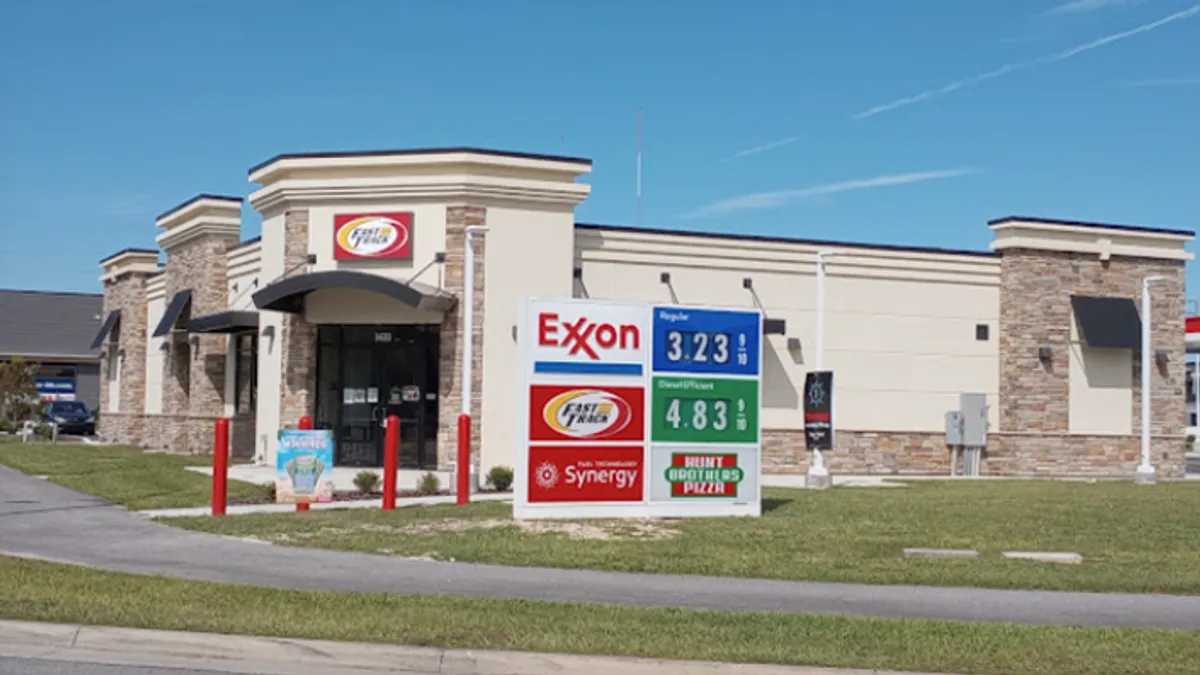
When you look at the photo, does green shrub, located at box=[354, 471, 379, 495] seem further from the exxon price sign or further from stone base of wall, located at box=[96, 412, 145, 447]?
stone base of wall, located at box=[96, 412, 145, 447]

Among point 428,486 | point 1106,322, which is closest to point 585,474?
point 428,486

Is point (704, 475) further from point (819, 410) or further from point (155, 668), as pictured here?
point (155, 668)

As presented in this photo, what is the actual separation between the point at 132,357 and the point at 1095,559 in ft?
117

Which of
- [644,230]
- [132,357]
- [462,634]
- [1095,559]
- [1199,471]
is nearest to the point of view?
[462,634]

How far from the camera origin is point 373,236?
1071 inches

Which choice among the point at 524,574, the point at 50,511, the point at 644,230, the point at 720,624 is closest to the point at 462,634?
the point at 720,624

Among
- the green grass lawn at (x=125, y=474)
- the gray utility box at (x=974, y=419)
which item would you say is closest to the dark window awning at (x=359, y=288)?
the green grass lawn at (x=125, y=474)

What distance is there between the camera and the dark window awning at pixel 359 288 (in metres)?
25.4

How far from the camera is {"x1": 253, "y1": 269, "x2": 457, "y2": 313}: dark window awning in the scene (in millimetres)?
A: 25422

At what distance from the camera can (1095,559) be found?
14.7 m

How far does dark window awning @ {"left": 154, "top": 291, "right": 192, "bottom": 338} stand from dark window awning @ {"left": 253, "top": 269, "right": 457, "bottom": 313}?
1143 centimetres

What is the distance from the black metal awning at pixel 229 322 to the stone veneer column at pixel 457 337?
6.73 metres

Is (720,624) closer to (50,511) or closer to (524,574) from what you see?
(524,574)

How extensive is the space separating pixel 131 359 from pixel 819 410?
88.1ft
